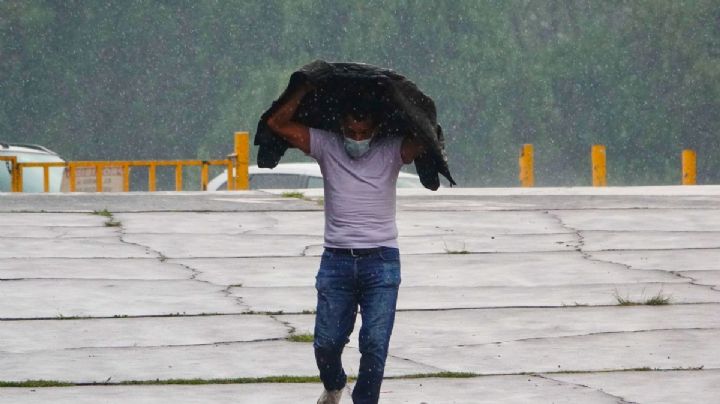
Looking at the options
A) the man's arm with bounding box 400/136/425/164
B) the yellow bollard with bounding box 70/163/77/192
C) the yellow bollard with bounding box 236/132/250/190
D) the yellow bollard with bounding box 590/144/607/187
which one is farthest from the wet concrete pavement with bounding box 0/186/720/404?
the yellow bollard with bounding box 590/144/607/187

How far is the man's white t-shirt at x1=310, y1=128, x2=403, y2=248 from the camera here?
6750 mm

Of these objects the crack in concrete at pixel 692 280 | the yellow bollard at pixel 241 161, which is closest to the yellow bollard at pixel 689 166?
the yellow bollard at pixel 241 161

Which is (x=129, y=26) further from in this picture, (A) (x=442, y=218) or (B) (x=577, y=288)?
(B) (x=577, y=288)

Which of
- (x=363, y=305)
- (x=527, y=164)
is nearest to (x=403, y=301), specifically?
(x=363, y=305)

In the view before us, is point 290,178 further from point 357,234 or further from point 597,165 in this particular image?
point 357,234

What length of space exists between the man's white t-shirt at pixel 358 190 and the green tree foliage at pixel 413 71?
160 feet

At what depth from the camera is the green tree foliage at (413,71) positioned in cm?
5628

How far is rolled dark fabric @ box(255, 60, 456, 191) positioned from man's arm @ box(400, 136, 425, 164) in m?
0.04

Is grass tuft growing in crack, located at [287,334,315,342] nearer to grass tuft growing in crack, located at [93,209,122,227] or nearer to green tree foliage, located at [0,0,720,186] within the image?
grass tuft growing in crack, located at [93,209,122,227]

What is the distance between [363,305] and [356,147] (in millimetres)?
715

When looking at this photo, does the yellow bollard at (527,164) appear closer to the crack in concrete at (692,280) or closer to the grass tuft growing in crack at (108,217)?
the grass tuft growing in crack at (108,217)

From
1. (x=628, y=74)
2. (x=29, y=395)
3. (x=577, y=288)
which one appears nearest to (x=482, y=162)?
(x=628, y=74)

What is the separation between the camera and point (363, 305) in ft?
22.2

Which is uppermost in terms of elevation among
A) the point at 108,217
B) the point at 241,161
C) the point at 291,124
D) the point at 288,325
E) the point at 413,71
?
the point at 413,71
